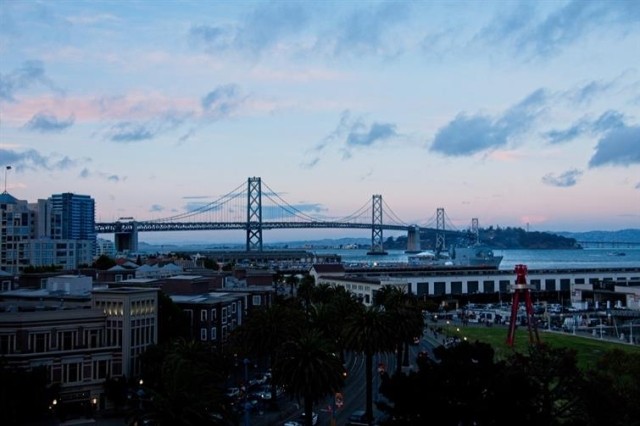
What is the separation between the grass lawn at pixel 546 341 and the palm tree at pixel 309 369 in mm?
19502

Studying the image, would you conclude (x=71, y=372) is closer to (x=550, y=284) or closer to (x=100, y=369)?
(x=100, y=369)

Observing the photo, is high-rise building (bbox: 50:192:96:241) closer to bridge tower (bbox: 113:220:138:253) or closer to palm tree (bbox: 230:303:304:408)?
bridge tower (bbox: 113:220:138:253)

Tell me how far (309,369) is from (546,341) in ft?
107

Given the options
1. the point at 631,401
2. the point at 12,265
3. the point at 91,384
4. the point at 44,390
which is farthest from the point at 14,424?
the point at 12,265

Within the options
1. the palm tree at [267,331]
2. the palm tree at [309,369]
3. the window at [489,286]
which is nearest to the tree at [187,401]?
the palm tree at [309,369]

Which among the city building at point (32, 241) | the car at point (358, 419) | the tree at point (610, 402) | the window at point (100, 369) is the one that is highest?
the city building at point (32, 241)

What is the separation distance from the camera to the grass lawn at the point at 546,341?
49.7 metres

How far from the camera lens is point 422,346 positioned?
192 ft

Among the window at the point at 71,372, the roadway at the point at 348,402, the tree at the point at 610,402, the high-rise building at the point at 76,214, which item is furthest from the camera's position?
the high-rise building at the point at 76,214

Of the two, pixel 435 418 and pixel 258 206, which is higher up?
pixel 258 206

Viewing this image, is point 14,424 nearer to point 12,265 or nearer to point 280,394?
point 280,394

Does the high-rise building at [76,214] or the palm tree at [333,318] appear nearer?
the palm tree at [333,318]

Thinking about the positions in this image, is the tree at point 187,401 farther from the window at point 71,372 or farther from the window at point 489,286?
the window at point 489,286

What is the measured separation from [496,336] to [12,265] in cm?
7179
